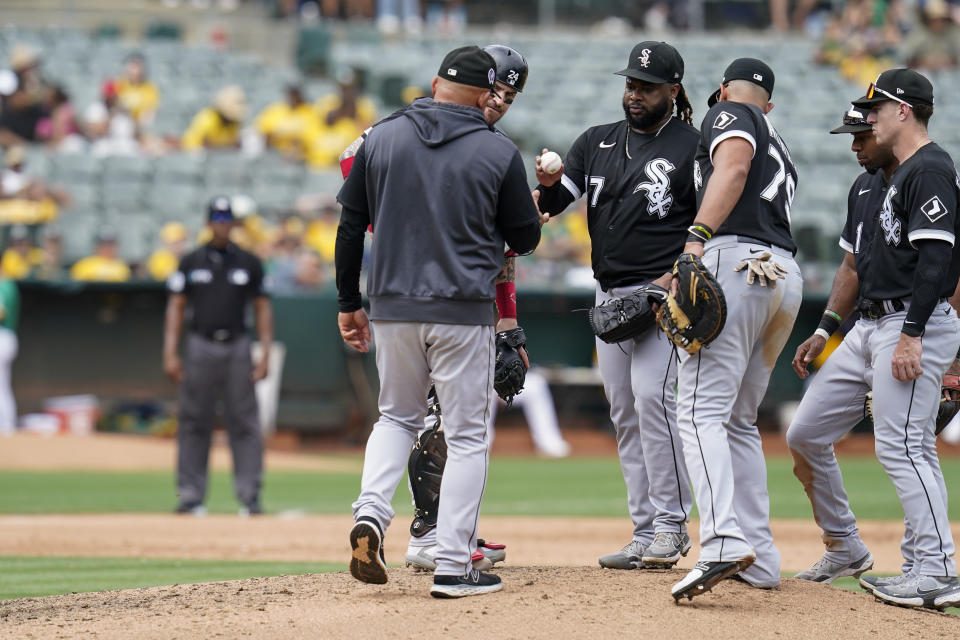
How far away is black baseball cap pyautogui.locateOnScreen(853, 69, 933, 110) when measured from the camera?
216 inches

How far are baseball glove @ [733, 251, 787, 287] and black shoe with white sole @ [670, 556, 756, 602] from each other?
3.62 ft

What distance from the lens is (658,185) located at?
18.8ft

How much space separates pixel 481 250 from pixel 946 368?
206cm

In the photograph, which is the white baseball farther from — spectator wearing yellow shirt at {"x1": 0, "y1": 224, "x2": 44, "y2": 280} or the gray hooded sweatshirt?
spectator wearing yellow shirt at {"x1": 0, "y1": 224, "x2": 44, "y2": 280}

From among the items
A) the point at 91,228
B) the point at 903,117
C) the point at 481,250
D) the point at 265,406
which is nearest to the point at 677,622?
the point at 481,250

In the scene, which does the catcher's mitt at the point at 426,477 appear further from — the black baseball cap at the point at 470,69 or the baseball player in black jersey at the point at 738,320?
the black baseball cap at the point at 470,69

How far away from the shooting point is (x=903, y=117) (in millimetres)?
5527

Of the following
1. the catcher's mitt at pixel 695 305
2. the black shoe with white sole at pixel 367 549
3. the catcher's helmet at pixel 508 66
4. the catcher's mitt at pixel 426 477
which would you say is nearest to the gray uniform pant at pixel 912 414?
the catcher's mitt at pixel 695 305

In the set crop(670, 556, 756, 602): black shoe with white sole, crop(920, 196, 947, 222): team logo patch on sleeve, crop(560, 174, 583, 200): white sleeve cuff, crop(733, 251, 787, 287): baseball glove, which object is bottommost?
crop(670, 556, 756, 602): black shoe with white sole

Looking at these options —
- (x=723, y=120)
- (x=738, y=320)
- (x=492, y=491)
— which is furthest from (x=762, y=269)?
(x=492, y=491)

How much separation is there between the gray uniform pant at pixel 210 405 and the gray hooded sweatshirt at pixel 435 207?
5.60 meters

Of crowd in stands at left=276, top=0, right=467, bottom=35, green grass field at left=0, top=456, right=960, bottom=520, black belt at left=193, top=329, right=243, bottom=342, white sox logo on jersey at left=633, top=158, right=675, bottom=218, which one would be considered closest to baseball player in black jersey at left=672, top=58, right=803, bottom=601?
white sox logo on jersey at left=633, top=158, right=675, bottom=218

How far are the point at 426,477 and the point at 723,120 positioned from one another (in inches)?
79.5

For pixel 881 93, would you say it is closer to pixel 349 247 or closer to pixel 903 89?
pixel 903 89
